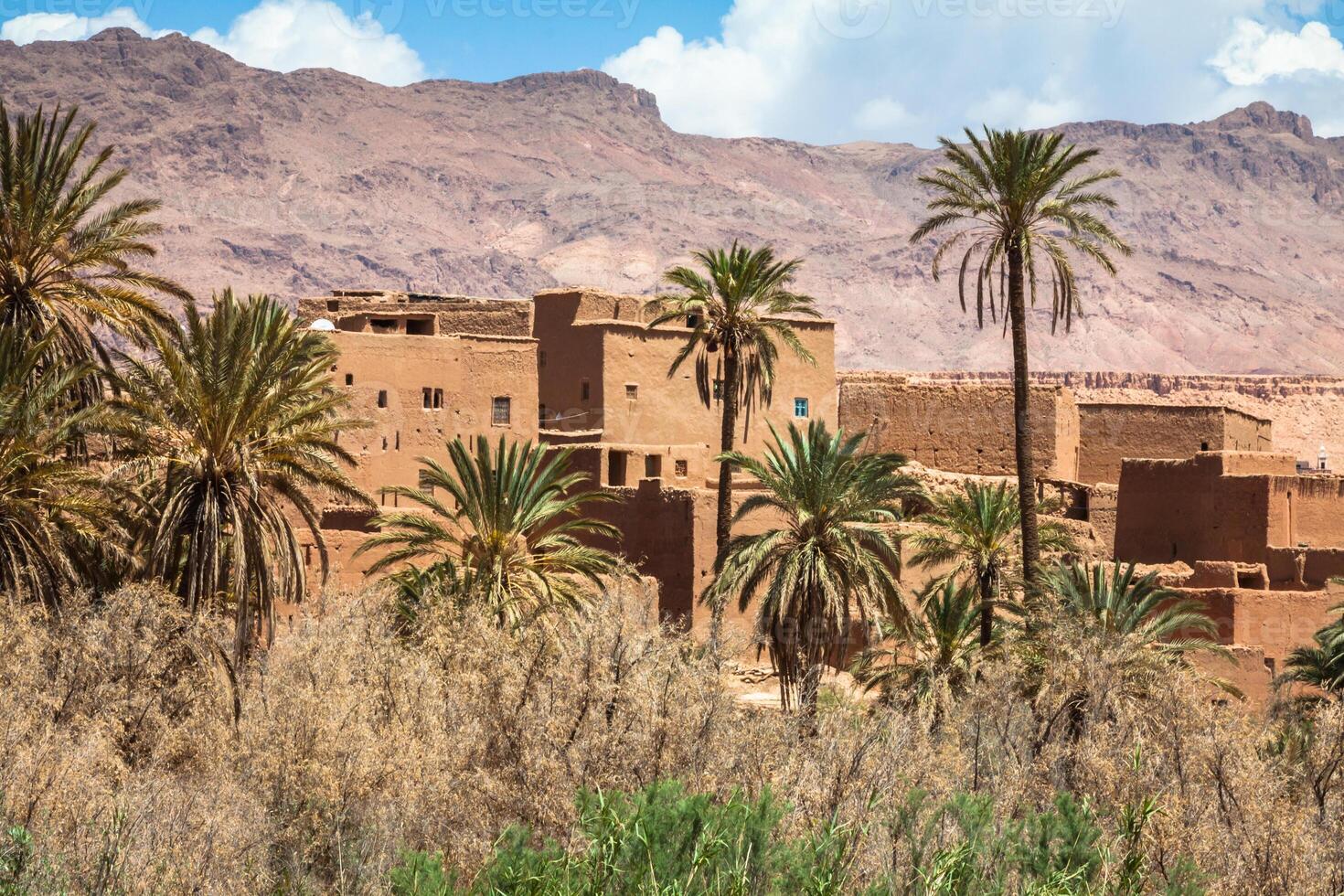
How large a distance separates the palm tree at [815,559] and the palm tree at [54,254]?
7.99 meters

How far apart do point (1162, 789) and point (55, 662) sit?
39.1ft

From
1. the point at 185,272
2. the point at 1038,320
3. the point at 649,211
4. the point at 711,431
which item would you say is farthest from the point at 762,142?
the point at 711,431

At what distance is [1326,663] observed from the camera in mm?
25047

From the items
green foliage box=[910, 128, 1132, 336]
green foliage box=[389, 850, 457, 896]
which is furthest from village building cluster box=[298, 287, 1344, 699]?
green foliage box=[389, 850, 457, 896]

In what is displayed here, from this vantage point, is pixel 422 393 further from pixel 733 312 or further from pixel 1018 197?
pixel 1018 197

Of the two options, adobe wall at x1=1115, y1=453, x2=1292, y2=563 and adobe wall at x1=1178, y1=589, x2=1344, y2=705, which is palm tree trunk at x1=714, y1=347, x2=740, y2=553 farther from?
adobe wall at x1=1115, y1=453, x2=1292, y2=563

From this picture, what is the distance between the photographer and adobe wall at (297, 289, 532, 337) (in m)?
40.1

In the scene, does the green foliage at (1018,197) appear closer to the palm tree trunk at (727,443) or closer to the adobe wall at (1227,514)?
the palm tree trunk at (727,443)

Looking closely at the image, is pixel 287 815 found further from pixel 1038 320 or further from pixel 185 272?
pixel 1038 320

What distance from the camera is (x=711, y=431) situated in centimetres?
4028

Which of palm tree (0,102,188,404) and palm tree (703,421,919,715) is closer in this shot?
palm tree (0,102,188,404)

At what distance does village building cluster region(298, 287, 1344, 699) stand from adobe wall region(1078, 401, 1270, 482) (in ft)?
0.15

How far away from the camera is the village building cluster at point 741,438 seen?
100 feet

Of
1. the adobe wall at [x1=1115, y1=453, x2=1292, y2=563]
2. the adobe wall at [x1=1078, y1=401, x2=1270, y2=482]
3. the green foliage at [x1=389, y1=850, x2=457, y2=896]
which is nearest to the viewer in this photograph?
the green foliage at [x1=389, y1=850, x2=457, y2=896]
